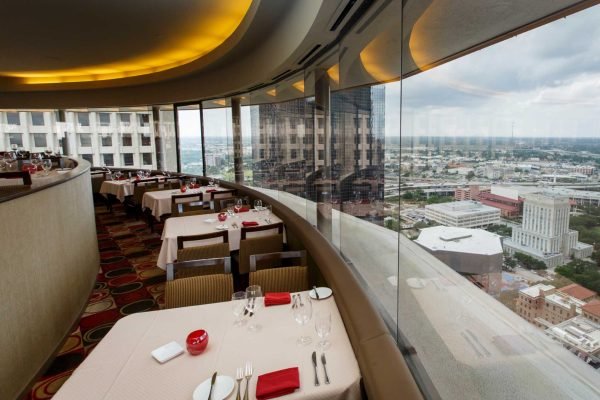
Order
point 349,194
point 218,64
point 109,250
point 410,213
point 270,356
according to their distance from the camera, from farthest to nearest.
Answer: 1. point 218,64
2. point 109,250
3. point 349,194
4. point 410,213
5. point 270,356

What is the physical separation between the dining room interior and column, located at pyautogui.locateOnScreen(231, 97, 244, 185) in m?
0.15

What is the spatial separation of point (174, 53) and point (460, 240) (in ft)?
23.7

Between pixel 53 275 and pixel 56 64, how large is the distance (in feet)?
22.2

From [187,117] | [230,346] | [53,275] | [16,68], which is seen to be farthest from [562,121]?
[16,68]

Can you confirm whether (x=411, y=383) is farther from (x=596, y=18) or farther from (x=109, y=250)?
(x=109, y=250)

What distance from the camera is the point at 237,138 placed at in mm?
7574

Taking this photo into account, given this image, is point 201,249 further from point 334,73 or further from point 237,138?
point 237,138

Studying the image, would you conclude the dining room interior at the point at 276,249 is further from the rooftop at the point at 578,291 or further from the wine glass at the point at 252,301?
the rooftop at the point at 578,291

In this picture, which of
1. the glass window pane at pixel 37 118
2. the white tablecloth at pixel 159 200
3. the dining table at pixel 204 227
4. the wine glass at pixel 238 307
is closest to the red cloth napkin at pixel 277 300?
the wine glass at pixel 238 307

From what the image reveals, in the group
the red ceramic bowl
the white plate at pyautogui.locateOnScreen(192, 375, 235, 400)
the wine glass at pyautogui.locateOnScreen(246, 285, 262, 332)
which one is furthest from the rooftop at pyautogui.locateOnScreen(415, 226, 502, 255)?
the red ceramic bowl

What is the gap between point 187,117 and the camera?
940 centimetres

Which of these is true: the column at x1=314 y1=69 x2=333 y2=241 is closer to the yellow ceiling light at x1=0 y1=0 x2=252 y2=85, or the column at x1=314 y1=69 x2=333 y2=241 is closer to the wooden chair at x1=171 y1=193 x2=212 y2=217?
the yellow ceiling light at x1=0 y1=0 x2=252 y2=85

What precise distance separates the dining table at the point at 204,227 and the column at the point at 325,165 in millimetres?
636

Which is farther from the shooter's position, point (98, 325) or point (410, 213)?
point (98, 325)
